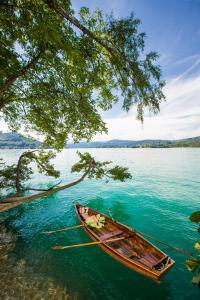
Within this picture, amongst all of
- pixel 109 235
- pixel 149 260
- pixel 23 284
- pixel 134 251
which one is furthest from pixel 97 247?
pixel 23 284

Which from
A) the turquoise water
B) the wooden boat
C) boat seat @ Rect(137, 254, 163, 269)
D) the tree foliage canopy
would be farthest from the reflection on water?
the tree foliage canopy

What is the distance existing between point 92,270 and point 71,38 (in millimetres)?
10732

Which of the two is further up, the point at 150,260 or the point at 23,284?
the point at 150,260

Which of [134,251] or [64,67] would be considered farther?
[134,251]

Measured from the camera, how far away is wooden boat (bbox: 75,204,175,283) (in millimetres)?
7199

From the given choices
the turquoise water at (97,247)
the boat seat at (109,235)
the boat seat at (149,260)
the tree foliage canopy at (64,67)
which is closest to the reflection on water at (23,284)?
the turquoise water at (97,247)

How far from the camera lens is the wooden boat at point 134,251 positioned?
23.6ft

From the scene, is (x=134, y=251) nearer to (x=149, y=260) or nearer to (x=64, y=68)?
(x=149, y=260)

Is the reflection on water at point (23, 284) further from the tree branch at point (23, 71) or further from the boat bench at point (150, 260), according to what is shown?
the tree branch at point (23, 71)

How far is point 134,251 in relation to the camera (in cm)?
890

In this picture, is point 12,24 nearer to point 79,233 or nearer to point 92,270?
point 92,270

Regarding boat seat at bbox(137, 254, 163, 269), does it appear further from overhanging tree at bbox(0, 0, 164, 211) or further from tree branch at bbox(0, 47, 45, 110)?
tree branch at bbox(0, 47, 45, 110)

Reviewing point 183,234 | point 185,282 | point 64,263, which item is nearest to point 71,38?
point 64,263

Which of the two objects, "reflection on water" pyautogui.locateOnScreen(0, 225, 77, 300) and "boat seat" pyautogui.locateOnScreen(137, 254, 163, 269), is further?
"boat seat" pyautogui.locateOnScreen(137, 254, 163, 269)
